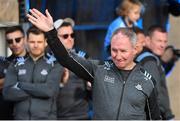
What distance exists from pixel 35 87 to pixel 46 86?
11cm

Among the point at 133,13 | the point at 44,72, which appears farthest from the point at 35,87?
the point at 133,13

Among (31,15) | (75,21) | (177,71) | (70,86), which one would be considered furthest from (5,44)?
(177,71)

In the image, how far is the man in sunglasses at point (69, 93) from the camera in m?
5.29

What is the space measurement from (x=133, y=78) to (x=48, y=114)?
1430mm

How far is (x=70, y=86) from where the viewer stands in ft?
17.4

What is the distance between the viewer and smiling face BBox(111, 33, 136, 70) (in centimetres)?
370

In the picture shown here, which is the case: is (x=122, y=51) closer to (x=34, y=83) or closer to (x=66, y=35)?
(x=34, y=83)

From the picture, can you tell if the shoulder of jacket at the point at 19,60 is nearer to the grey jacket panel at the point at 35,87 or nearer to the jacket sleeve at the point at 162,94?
the grey jacket panel at the point at 35,87

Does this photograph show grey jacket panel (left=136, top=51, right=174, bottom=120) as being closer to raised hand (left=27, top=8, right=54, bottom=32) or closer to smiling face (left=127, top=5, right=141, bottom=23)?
smiling face (left=127, top=5, right=141, bottom=23)

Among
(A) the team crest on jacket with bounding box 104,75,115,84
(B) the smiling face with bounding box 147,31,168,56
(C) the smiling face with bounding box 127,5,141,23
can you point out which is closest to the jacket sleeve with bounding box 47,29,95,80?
(A) the team crest on jacket with bounding box 104,75,115,84

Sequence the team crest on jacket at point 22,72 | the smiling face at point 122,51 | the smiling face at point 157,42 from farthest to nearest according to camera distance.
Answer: the smiling face at point 157,42 → the team crest on jacket at point 22,72 → the smiling face at point 122,51

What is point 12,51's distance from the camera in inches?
206

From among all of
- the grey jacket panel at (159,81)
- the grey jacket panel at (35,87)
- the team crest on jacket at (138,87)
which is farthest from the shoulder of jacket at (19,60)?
the team crest on jacket at (138,87)

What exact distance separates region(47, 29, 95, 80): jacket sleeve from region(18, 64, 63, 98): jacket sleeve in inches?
43.6
